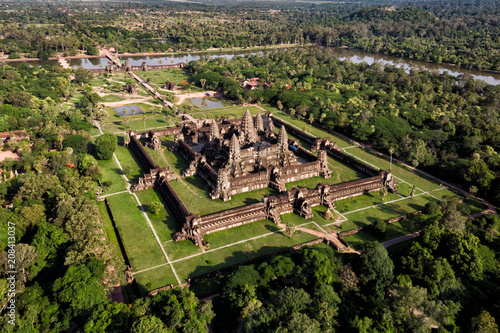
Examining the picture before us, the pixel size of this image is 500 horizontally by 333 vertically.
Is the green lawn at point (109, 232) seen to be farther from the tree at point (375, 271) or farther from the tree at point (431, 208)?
the tree at point (431, 208)

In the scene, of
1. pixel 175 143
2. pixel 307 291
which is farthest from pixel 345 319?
pixel 175 143

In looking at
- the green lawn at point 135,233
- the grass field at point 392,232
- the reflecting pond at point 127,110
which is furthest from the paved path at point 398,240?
the reflecting pond at point 127,110

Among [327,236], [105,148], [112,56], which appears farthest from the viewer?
[112,56]

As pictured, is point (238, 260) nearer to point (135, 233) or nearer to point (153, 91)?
point (135, 233)

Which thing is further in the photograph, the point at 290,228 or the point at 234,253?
the point at 290,228

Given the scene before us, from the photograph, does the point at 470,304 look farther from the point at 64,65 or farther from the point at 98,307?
the point at 64,65

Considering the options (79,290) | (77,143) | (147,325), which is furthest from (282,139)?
(147,325)

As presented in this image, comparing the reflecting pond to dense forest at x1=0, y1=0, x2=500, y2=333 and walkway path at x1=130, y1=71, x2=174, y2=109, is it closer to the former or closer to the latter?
walkway path at x1=130, y1=71, x2=174, y2=109
